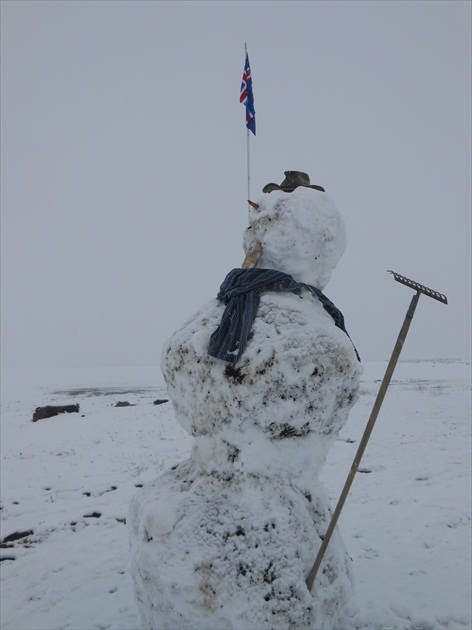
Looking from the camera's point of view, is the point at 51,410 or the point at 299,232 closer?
the point at 299,232

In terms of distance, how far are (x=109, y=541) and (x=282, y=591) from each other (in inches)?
139

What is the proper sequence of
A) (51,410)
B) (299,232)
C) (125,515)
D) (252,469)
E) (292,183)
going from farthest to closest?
(51,410)
(125,515)
(292,183)
(299,232)
(252,469)

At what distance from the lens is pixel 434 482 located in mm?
7477

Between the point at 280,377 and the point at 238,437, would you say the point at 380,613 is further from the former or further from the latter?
the point at 280,377

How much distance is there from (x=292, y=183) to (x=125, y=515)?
17.6ft

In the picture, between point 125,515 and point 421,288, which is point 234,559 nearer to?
→ point 421,288

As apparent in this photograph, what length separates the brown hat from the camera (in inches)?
150

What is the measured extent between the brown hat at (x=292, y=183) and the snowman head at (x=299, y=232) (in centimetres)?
16

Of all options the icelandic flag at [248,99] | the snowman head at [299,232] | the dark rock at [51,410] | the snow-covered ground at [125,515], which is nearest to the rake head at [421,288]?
the snowman head at [299,232]

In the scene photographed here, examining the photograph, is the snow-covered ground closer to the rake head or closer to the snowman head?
the rake head

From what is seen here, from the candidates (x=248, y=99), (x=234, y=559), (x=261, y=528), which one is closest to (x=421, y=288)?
(x=261, y=528)

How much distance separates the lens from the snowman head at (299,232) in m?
3.44

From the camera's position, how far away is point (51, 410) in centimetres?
1523

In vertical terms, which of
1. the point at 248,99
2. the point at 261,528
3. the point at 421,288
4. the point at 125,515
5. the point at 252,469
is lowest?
the point at 125,515
